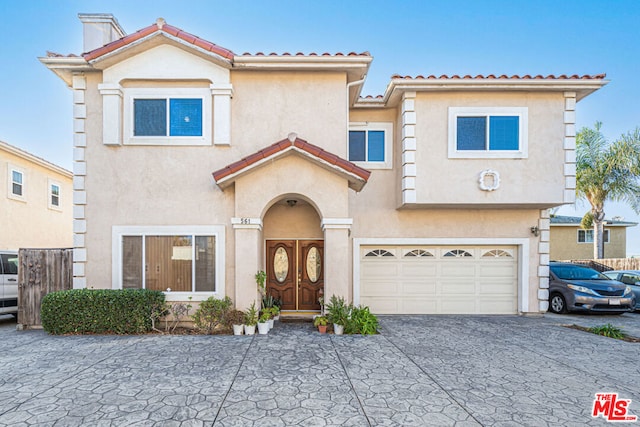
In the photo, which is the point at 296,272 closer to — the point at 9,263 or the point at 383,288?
the point at 383,288

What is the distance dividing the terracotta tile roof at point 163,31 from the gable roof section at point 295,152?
9.48 ft

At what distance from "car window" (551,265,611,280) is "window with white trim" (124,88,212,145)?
481 inches

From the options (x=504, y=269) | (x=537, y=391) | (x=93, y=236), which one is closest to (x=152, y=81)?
(x=93, y=236)

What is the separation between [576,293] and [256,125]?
11194 mm

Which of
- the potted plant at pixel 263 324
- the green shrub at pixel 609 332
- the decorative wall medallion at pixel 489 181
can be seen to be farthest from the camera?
the decorative wall medallion at pixel 489 181

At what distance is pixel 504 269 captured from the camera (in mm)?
11203

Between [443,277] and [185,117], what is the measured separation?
8.90 m

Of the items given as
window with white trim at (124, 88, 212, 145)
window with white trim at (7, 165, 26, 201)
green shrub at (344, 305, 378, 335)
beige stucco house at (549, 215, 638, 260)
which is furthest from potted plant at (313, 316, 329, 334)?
beige stucco house at (549, 215, 638, 260)

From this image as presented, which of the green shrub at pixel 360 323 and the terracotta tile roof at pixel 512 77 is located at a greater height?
the terracotta tile roof at pixel 512 77

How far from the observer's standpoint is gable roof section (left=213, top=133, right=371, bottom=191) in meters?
8.55

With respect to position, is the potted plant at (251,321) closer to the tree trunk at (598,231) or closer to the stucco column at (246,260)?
the stucco column at (246,260)

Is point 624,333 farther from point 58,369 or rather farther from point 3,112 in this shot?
point 3,112

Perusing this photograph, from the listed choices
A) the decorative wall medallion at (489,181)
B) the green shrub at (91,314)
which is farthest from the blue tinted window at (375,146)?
the green shrub at (91,314)

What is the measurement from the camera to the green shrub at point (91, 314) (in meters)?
8.31
